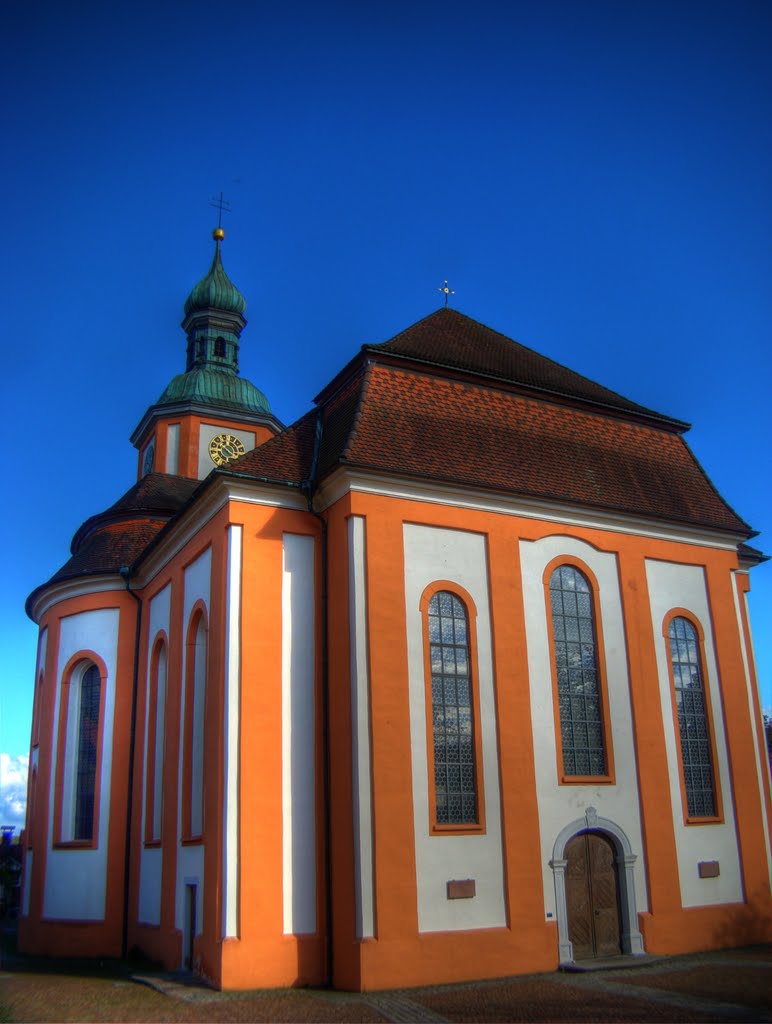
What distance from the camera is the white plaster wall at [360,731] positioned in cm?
1380

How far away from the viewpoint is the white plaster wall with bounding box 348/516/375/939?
45.3 ft

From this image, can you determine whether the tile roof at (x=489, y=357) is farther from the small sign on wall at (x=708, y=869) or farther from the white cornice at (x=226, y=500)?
the small sign on wall at (x=708, y=869)

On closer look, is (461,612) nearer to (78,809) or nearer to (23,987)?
(23,987)

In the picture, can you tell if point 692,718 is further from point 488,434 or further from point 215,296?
point 215,296

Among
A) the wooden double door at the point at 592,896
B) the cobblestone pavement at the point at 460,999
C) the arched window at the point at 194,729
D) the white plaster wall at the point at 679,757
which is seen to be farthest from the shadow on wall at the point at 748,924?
the arched window at the point at 194,729

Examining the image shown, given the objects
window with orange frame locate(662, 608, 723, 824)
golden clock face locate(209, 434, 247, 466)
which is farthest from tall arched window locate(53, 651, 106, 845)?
window with orange frame locate(662, 608, 723, 824)

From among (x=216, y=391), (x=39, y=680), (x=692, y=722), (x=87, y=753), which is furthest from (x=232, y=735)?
(x=216, y=391)

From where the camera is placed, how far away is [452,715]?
15.6 meters

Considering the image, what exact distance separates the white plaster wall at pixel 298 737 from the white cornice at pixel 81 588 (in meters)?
7.93

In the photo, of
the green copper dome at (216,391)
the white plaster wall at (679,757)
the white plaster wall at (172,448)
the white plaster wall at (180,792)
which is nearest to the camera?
the white plaster wall at (180,792)

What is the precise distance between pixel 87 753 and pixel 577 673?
1190 cm

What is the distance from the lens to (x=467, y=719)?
51.7 ft

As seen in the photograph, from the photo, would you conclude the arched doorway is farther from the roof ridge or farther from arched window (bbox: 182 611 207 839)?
the roof ridge

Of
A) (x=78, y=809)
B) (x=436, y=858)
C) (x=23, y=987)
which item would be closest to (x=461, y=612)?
(x=436, y=858)
